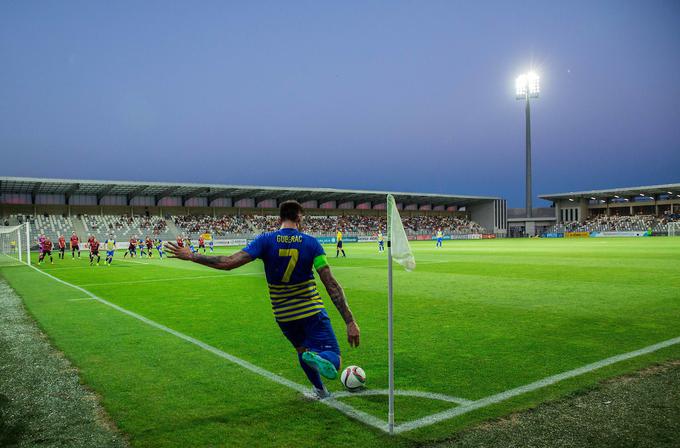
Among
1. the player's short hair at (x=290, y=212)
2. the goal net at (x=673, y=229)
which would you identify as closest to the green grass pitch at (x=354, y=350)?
the player's short hair at (x=290, y=212)

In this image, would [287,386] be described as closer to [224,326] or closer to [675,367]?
[224,326]

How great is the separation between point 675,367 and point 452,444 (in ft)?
13.2

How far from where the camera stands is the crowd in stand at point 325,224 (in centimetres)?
7175

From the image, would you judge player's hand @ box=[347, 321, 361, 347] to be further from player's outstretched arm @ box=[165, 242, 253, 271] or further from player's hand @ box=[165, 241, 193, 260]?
player's hand @ box=[165, 241, 193, 260]

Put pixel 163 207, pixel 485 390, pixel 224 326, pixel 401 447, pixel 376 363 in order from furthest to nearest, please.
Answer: pixel 163 207
pixel 224 326
pixel 376 363
pixel 485 390
pixel 401 447

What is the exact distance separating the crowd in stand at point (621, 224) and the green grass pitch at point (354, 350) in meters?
75.8

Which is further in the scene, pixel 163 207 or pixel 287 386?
pixel 163 207

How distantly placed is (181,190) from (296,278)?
68789 millimetres

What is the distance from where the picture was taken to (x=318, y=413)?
16.3 feet

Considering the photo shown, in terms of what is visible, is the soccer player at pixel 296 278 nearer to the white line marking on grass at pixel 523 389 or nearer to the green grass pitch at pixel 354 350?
the green grass pitch at pixel 354 350

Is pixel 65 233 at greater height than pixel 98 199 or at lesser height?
lesser

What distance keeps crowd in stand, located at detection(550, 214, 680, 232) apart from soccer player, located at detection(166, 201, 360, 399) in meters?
85.2

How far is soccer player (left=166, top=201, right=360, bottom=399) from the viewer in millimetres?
4820

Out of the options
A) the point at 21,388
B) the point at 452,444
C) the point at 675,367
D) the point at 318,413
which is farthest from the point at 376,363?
the point at 21,388
